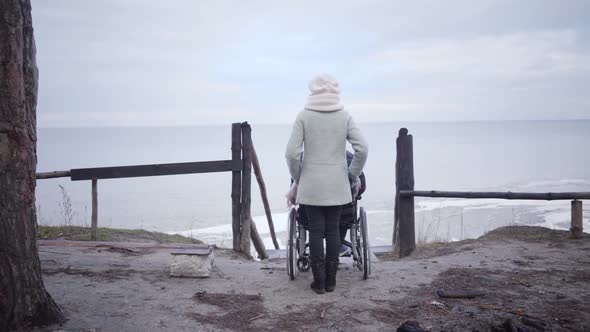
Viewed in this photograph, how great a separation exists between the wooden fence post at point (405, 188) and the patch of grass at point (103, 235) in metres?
3.49

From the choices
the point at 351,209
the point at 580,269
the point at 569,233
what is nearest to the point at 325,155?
the point at 351,209

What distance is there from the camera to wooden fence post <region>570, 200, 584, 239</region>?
6.51 m

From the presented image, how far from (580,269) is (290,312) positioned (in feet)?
10.9

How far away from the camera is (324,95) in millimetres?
4617

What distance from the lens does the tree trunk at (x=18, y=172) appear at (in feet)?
10.6

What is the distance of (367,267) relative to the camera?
4945 mm

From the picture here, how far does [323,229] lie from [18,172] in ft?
8.75

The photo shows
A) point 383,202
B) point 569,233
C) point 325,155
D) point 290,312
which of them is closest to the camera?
point 290,312

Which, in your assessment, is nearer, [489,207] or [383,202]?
[489,207]

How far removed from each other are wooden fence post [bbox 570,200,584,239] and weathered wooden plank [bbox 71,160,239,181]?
15.3 ft

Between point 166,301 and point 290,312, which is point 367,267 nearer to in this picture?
point 290,312

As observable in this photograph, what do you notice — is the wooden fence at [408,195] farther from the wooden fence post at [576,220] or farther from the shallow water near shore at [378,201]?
the shallow water near shore at [378,201]

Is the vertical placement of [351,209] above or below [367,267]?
above

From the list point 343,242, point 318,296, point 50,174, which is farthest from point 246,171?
point 50,174
